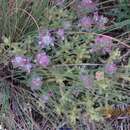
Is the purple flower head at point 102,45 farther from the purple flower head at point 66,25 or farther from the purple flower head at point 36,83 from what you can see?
the purple flower head at point 36,83

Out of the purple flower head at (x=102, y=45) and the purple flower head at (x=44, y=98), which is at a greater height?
the purple flower head at (x=102, y=45)

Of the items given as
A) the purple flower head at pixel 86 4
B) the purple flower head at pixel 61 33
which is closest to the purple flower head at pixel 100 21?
the purple flower head at pixel 86 4

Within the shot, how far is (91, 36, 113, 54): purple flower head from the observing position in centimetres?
137

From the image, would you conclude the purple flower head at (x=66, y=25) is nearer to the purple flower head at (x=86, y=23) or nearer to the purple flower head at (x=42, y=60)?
the purple flower head at (x=86, y=23)

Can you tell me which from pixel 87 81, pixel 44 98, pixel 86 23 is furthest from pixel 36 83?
→ pixel 86 23

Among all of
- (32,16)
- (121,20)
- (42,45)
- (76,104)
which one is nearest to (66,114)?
(76,104)

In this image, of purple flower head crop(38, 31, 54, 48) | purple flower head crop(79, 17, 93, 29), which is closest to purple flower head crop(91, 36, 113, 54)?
purple flower head crop(79, 17, 93, 29)

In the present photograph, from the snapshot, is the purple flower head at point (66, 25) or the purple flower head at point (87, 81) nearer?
the purple flower head at point (87, 81)

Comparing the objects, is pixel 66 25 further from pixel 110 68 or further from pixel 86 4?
pixel 110 68

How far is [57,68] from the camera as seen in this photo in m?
1.41

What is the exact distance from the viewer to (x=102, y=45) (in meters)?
1.38

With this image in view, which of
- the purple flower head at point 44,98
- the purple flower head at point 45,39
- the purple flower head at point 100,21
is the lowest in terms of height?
the purple flower head at point 44,98

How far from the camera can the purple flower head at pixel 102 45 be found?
1.37 m

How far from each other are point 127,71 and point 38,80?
36 centimetres
